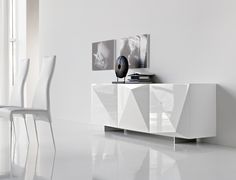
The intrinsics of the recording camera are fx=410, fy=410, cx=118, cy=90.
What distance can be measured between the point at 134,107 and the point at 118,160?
6.03ft

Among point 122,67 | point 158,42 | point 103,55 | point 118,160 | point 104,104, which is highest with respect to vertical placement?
point 158,42

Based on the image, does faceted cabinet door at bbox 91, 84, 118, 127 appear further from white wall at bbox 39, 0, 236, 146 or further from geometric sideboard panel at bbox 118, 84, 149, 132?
white wall at bbox 39, 0, 236, 146

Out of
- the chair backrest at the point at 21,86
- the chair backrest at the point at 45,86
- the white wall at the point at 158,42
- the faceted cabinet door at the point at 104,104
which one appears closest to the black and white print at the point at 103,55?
the white wall at the point at 158,42

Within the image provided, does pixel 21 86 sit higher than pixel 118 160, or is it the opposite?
pixel 21 86

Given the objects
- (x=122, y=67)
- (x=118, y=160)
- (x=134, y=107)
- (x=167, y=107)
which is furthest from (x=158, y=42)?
(x=118, y=160)

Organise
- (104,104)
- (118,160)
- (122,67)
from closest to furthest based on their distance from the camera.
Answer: (118,160) < (122,67) < (104,104)

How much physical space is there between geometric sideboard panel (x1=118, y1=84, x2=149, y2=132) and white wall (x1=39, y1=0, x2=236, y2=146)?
51cm

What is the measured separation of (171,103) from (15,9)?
697cm

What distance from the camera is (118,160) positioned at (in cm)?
398

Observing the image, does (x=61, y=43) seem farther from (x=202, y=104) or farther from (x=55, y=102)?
(x=202, y=104)

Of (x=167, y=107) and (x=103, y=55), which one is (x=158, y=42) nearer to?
(x=167, y=107)

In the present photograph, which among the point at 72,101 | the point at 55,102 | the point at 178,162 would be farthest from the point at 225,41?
the point at 55,102

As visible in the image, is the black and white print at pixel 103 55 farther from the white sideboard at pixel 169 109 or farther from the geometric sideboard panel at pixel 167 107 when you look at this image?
the geometric sideboard panel at pixel 167 107

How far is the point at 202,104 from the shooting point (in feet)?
16.6
